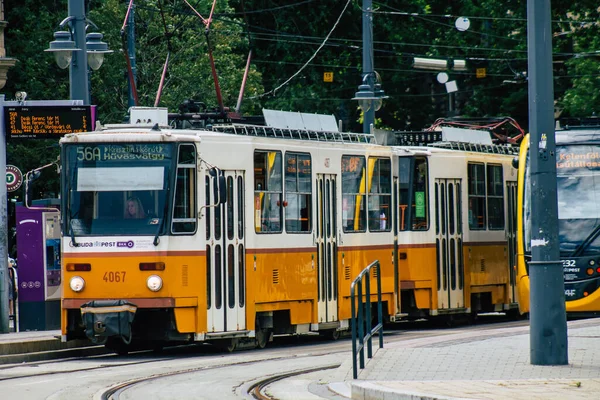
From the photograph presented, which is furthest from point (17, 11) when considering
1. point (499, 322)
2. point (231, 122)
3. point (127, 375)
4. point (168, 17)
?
point (127, 375)

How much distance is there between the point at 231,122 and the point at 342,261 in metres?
2.87

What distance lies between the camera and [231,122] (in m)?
20.1

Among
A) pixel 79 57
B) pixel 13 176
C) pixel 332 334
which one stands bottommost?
pixel 332 334

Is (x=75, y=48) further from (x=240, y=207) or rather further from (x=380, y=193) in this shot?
(x=380, y=193)

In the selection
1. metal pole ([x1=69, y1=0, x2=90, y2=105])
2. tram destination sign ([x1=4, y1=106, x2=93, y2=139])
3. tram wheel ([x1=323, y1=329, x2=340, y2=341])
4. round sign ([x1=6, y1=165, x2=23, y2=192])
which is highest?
metal pole ([x1=69, y1=0, x2=90, y2=105])

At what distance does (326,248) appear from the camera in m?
21.0

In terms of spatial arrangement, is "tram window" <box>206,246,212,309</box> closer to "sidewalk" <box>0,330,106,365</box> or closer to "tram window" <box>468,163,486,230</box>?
"sidewalk" <box>0,330,106,365</box>

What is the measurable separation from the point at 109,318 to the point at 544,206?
6.09m

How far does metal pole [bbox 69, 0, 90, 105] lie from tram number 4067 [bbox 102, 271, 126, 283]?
4.42m

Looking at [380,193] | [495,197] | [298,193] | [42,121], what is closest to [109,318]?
[298,193]

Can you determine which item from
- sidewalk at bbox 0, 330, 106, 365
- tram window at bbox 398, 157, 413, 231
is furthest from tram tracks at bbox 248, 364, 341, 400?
tram window at bbox 398, 157, 413, 231

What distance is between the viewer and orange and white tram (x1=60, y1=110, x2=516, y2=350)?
1819 centimetres

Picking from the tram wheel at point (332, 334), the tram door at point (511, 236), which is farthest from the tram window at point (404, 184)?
the tram door at point (511, 236)

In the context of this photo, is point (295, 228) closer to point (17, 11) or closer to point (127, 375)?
point (127, 375)
